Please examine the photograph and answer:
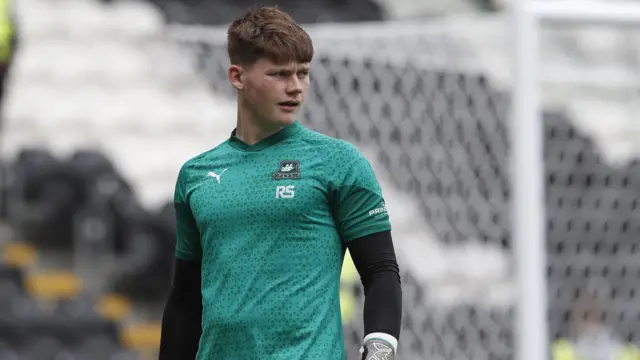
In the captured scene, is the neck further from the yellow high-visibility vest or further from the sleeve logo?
the yellow high-visibility vest

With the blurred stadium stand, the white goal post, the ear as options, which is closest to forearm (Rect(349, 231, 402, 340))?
the ear

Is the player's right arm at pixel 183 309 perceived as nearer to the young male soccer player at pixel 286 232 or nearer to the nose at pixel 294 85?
the young male soccer player at pixel 286 232

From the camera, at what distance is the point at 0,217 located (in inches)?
297

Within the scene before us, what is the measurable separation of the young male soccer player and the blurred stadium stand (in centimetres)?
249

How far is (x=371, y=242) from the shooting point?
231 centimetres

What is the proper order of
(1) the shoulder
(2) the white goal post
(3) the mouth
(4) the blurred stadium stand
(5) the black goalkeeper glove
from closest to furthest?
1. (5) the black goalkeeper glove
2. (3) the mouth
3. (1) the shoulder
4. (2) the white goal post
5. (4) the blurred stadium stand

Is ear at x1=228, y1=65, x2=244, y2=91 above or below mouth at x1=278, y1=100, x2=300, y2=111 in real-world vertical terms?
above

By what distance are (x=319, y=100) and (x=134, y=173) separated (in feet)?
11.5

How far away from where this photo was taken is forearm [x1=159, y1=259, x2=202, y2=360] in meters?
2.53

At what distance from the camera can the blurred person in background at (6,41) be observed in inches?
310

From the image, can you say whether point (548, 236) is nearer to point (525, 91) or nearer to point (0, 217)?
point (525, 91)

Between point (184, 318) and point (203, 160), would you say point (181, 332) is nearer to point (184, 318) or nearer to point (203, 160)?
point (184, 318)

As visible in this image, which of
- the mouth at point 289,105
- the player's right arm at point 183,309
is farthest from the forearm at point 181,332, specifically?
the mouth at point 289,105

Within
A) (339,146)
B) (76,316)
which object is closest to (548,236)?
(76,316)
